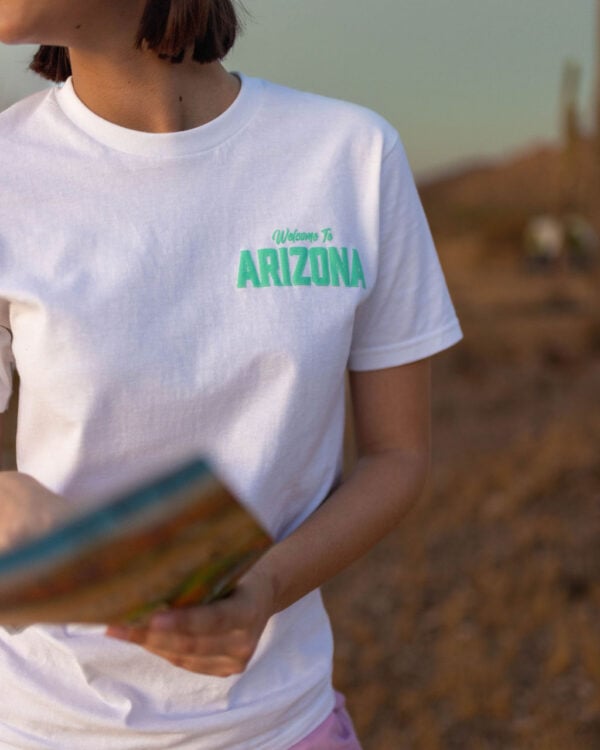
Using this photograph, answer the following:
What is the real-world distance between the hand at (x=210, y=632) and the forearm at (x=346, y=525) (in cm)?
9

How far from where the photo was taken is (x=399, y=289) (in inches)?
54.0

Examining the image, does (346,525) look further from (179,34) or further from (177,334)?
(179,34)

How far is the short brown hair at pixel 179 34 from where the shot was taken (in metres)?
1.25

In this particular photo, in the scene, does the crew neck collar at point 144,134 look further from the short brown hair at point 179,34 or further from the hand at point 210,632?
the hand at point 210,632

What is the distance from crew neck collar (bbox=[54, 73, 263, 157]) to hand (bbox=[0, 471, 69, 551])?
41 centimetres

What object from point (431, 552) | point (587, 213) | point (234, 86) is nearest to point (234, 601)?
point (234, 86)

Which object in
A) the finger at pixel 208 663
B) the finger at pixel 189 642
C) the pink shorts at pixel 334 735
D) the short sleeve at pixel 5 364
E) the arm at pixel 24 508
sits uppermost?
the arm at pixel 24 508

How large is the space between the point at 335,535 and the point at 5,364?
0.42 m

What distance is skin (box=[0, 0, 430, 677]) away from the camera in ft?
3.22

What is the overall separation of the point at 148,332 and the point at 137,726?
436 millimetres

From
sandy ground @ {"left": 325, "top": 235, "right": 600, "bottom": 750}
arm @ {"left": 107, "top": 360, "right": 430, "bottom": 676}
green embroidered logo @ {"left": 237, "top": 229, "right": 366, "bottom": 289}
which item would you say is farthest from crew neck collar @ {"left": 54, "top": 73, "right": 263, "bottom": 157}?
sandy ground @ {"left": 325, "top": 235, "right": 600, "bottom": 750}

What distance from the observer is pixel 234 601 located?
1.01 m

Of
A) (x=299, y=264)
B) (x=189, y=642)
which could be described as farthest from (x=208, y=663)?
(x=299, y=264)

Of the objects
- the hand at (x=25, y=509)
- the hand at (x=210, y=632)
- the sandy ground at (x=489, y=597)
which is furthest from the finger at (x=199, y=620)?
the sandy ground at (x=489, y=597)
